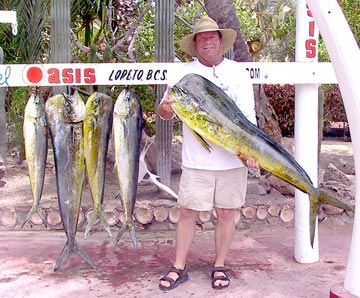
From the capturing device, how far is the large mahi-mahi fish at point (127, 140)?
11.9ft

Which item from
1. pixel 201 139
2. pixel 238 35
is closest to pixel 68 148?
pixel 201 139

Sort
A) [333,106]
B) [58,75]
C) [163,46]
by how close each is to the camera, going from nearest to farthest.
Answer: [58,75] → [163,46] → [333,106]

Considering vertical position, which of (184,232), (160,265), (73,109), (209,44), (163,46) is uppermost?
(163,46)

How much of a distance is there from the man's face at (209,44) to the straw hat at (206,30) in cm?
5

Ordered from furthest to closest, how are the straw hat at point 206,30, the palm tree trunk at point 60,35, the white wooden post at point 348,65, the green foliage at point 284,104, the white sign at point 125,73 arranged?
the green foliage at point 284,104 → the palm tree trunk at point 60,35 → the white sign at point 125,73 → the straw hat at point 206,30 → the white wooden post at point 348,65

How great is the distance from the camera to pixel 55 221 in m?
5.57

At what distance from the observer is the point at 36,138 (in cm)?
363

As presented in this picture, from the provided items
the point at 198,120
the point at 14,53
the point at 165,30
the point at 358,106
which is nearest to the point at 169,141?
the point at 165,30

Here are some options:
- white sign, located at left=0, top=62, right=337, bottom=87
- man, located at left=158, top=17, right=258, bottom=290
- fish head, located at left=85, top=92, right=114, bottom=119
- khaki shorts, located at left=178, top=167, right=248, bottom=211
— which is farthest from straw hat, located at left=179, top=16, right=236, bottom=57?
khaki shorts, located at left=178, top=167, right=248, bottom=211

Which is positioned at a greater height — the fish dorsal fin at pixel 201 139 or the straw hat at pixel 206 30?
the straw hat at pixel 206 30

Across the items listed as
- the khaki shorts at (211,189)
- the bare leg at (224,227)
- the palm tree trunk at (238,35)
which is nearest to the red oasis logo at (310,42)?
the khaki shorts at (211,189)

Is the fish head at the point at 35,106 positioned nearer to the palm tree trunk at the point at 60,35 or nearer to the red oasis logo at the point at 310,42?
the palm tree trunk at the point at 60,35

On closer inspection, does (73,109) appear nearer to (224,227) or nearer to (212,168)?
(212,168)

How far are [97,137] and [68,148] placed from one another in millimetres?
210
